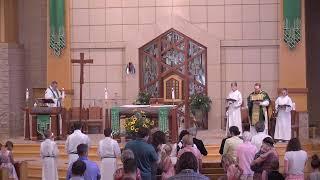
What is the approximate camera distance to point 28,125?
1972cm

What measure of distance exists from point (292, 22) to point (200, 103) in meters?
3.40

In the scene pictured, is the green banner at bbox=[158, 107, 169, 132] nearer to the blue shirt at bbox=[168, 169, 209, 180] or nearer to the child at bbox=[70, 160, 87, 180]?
the child at bbox=[70, 160, 87, 180]

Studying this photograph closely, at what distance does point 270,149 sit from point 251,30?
11.4 m

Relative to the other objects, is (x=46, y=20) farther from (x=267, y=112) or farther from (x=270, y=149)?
(x=270, y=149)

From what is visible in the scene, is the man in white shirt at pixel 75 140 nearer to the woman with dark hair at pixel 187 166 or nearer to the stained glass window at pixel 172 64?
the woman with dark hair at pixel 187 166

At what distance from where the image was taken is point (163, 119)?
704 inches

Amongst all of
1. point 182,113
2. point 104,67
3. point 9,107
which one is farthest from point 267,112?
point 9,107

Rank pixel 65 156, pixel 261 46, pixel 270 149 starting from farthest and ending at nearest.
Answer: pixel 261 46
pixel 65 156
pixel 270 149

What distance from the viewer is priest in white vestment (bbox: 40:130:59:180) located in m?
14.5

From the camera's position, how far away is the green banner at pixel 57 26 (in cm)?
2170

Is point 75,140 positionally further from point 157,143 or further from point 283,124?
point 283,124

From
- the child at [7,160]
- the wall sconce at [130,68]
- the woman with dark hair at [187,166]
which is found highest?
the wall sconce at [130,68]

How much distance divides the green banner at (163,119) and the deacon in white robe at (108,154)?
156 inches

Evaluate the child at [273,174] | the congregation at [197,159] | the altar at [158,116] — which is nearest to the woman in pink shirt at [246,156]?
the congregation at [197,159]
